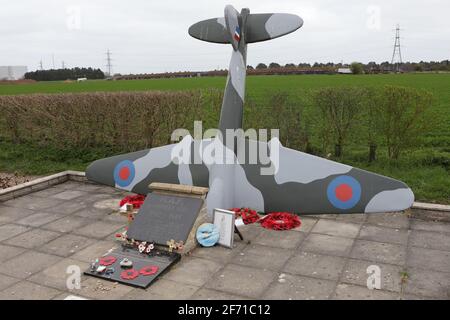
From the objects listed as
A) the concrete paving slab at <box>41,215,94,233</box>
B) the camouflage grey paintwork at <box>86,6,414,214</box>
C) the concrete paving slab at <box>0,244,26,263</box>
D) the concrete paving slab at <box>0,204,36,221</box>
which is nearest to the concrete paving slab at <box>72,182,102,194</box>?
the concrete paving slab at <box>0,204,36,221</box>

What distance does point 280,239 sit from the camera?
720 centimetres

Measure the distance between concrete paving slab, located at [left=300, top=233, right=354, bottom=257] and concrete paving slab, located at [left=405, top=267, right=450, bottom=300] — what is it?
1.03m

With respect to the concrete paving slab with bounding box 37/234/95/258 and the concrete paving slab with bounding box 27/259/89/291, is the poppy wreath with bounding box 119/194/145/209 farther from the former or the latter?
the concrete paving slab with bounding box 27/259/89/291

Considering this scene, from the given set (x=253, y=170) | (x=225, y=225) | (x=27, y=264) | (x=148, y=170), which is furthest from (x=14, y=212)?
(x=253, y=170)

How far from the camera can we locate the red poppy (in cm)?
586

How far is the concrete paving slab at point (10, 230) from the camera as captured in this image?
24.5 feet

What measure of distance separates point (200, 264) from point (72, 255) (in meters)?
2.01

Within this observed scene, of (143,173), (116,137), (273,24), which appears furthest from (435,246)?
(116,137)

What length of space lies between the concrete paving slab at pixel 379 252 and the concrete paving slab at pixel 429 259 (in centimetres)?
12

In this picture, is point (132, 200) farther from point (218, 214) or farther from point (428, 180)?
point (428, 180)

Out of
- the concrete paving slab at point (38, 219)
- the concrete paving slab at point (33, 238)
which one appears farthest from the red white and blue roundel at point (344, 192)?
the concrete paving slab at point (38, 219)

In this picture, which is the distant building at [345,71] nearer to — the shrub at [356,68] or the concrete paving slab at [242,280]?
the shrub at [356,68]

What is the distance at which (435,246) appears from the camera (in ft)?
22.2
